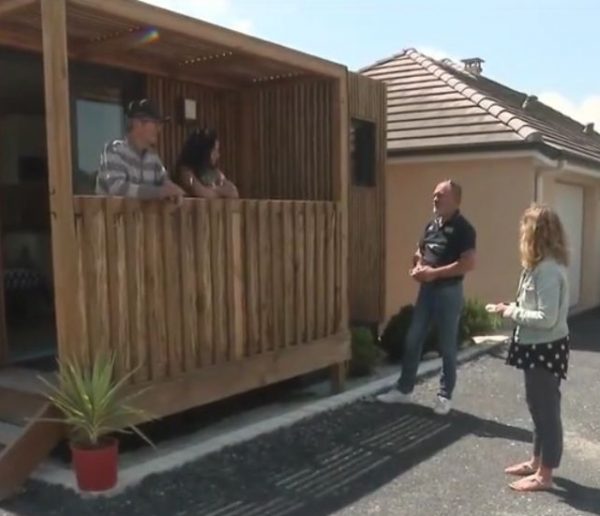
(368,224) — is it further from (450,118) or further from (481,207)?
(450,118)

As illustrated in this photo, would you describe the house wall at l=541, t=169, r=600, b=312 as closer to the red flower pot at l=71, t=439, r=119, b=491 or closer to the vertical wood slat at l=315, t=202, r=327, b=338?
the vertical wood slat at l=315, t=202, r=327, b=338

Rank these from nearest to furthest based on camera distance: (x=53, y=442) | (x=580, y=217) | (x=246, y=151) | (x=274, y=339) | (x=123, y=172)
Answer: (x=53, y=442), (x=123, y=172), (x=274, y=339), (x=246, y=151), (x=580, y=217)

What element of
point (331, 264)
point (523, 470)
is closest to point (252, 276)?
point (331, 264)

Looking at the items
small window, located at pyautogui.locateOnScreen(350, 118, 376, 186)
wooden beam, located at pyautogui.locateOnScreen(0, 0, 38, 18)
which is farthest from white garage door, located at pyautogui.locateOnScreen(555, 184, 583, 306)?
wooden beam, located at pyautogui.locateOnScreen(0, 0, 38, 18)

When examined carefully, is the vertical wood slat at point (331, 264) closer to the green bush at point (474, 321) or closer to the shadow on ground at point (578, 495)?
the shadow on ground at point (578, 495)

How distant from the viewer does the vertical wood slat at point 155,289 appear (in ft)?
14.3

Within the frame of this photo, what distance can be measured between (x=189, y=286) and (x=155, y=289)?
30 cm

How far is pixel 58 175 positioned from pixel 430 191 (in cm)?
762

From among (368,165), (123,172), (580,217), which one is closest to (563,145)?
(580,217)

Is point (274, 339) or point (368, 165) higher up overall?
point (368, 165)

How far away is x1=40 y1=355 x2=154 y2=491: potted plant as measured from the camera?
383 cm

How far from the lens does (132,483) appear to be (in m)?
4.04

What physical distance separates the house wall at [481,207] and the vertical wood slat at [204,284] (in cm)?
613

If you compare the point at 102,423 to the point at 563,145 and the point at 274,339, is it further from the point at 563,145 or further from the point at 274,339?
the point at 563,145
